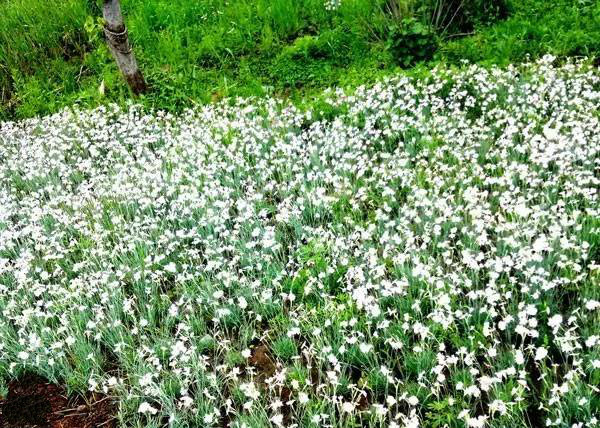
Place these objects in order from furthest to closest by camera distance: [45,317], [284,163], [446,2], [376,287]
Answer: [446,2] < [284,163] < [45,317] < [376,287]

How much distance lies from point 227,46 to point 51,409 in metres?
7.84

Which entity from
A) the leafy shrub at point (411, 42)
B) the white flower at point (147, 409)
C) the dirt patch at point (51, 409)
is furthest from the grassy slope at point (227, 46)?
the white flower at point (147, 409)

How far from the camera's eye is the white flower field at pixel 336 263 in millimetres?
4023

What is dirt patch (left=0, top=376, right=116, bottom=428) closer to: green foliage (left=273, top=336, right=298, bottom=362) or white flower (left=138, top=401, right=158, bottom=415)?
white flower (left=138, top=401, right=158, bottom=415)

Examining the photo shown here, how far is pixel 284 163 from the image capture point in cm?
718

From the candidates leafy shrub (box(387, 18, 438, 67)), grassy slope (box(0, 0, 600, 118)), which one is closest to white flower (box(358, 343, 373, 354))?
grassy slope (box(0, 0, 600, 118))

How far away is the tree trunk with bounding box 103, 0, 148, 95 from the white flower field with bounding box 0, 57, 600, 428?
1725 millimetres

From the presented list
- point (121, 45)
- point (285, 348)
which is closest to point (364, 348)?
point (285, 348)

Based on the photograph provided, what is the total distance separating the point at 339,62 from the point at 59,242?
5479mm

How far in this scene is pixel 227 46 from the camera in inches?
433

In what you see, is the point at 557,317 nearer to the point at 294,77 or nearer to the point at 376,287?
the point at 376,287

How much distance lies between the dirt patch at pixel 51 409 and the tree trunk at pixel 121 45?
6.11m

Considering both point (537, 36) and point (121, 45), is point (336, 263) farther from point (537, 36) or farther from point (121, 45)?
point (121, 45)

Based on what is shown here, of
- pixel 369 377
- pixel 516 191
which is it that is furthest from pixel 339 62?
pixel 369 377
